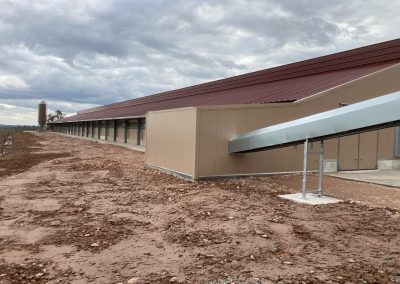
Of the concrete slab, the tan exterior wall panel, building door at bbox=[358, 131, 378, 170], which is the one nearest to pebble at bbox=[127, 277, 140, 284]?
the concrete slab

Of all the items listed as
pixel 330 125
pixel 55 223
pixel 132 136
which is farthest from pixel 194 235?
pixel 132 136

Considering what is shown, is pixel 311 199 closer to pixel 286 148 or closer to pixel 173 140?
pixel 286 148

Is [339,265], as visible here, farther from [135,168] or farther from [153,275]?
[135,168]

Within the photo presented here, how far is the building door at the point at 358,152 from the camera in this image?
1611 centimetres

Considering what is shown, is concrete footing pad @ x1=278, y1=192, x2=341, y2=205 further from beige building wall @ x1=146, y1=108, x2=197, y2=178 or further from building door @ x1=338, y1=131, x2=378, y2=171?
building door @ x1=338, y1=131, x2=378, y2=171

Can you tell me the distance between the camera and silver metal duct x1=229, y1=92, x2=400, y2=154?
8.70m

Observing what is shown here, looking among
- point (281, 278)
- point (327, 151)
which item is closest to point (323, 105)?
point (327, 151)

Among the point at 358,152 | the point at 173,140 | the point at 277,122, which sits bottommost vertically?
the point at 358,152

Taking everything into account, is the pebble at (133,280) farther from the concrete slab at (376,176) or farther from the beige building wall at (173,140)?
the concrete slab at (376,176)

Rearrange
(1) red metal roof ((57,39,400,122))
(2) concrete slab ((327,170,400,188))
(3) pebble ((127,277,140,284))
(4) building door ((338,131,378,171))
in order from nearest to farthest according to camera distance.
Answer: (3) pebble ((127,277,140,284))
(2) concrete slab ((327,170,400,188))
(4) building door ((338,131,378,171))
(1) red metal roof ((57,39,400,122))

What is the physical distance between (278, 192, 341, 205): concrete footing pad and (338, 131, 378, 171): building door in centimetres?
624

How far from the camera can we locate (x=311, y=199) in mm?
9883

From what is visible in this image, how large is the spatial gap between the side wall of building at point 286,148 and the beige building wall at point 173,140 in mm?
393

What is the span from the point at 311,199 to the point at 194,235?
4257 millimetres
